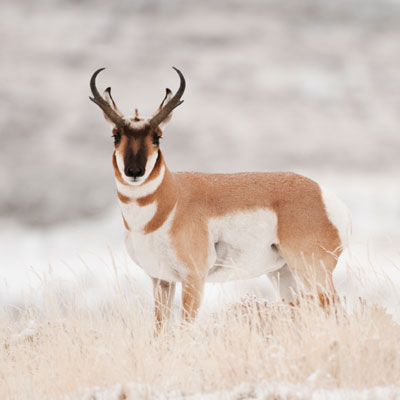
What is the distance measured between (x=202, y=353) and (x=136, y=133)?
7.61ft

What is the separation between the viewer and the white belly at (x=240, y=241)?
282 inches

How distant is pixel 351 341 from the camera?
556 cm

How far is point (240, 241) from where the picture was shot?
7.20 m

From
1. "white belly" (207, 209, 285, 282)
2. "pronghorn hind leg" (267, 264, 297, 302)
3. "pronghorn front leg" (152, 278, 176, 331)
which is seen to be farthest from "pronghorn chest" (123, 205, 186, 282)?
"pronghorn hind leg" (267, 264, 297, 302)

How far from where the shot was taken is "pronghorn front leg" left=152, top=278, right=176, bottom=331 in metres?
7.21

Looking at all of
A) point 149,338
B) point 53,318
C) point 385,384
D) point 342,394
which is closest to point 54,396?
point 149,338

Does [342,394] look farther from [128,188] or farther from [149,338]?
[128,188]

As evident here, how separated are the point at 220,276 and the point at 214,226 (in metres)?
0.63

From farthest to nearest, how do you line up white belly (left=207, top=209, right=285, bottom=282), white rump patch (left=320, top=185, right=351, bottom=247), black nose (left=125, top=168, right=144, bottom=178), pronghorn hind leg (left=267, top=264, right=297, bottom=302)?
pronghorn hind leg (left=267, top=264, right=297, bottom=302), white rump patch (left=320, top=185, right=351, bottom=247), white belly (left=207, top=209, right=285, bottom=282), black nose (left=125, top=168, right=144, bottom=178)

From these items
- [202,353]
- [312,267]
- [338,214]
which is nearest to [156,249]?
[202,353]

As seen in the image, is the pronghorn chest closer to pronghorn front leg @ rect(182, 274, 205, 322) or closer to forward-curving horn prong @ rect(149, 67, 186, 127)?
pronghorn front leg @ rect(182, 274, 205, 322)

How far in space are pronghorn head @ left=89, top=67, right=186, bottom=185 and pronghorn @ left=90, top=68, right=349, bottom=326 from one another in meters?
0.01

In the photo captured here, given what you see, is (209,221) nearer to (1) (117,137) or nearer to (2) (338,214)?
(1) (117,137)

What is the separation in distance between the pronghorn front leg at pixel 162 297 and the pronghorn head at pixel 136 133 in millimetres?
1417
